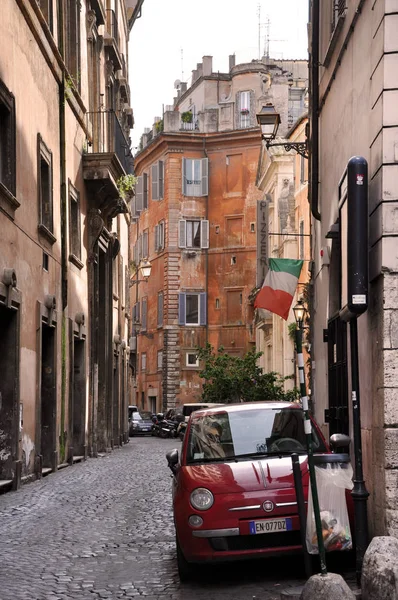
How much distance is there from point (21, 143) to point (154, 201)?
4803 cm

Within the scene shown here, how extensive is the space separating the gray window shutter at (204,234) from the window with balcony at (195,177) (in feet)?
5.59

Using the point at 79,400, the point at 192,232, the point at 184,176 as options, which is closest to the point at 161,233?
the point at 192,232

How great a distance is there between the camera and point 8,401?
17.4 m

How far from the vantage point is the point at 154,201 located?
217 ft

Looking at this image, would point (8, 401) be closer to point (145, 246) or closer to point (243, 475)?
point (243, 475)

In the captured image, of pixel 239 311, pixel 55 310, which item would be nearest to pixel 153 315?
pixel 239 311

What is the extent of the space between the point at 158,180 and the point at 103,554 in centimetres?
5537

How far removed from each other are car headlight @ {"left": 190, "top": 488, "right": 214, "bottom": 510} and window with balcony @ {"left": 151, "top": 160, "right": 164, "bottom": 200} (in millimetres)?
56108

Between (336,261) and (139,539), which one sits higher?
(336,261)

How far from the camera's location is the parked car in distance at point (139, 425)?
5684 centimetres

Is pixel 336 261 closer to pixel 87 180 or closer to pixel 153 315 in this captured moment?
pixel 87 180

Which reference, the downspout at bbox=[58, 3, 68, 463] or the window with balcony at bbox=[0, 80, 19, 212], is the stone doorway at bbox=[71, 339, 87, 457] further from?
the window with balcony at bbox=[0, 80, 19, 212]

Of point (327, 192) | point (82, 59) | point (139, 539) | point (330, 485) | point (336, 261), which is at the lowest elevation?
point (139, 539)

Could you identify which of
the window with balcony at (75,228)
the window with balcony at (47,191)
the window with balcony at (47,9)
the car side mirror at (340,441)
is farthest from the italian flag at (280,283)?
the car side mirror at (340,441)
